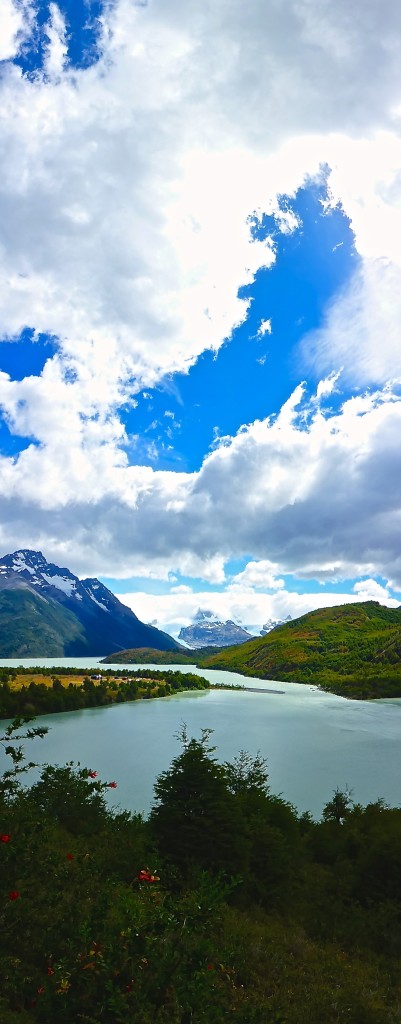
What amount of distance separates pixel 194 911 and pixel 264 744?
10755 cm

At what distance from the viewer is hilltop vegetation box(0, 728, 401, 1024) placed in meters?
9.27

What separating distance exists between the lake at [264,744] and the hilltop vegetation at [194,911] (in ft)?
101

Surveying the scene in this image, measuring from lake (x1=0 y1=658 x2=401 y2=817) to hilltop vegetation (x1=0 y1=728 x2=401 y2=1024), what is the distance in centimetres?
3087

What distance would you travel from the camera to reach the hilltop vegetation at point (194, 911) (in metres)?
9.27

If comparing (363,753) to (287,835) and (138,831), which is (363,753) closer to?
(287,835)

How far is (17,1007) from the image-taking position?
10.8 m

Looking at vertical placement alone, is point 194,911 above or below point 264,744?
above

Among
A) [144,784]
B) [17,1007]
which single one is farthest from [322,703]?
[17,1007]

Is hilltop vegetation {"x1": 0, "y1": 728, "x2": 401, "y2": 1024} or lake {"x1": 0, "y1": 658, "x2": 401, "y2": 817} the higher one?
hilltop vegetation {"x1": 0, "y1": 728, "x2": 401, "y2": 1024}

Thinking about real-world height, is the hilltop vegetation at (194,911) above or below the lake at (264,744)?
above

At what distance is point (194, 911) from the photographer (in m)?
10.7

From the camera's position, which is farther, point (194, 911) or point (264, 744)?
point (264, 744)

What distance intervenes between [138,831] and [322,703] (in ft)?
594

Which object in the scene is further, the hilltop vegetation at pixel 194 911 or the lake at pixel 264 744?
the lake at pixel 264 744
